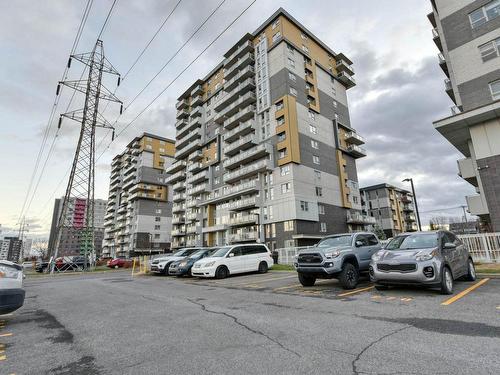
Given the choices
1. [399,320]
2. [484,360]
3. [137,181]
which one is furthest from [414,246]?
[137,181]

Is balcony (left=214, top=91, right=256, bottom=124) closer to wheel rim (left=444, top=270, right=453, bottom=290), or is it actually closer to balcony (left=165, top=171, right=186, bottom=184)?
balcony (left=165, top=171, right=186, bottom=184)

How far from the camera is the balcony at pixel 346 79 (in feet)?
190

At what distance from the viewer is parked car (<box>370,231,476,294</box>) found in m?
7.52

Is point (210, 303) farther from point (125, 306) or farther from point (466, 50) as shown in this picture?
point (466, 50)

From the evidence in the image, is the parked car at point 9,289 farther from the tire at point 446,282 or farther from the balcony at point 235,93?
the balcony at point 235,93

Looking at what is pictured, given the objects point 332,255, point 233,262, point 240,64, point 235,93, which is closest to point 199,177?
point 235,93

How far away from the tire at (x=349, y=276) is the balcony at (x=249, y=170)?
35.6 m

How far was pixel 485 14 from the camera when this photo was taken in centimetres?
2070

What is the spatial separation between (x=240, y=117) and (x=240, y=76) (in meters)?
8.06

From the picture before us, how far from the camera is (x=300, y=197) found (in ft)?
138

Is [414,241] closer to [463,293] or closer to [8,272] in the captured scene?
[463,293]

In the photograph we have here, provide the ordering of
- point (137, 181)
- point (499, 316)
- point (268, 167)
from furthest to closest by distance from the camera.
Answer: point (137, 181) < point (268, 167) < point (499, 316)

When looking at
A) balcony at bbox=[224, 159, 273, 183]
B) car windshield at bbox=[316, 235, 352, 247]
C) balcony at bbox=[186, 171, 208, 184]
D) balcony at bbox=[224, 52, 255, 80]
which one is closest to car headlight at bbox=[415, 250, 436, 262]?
car windshield at bbox=[316, 235, 352, 247]

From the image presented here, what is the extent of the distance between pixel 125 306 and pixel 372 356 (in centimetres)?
690
